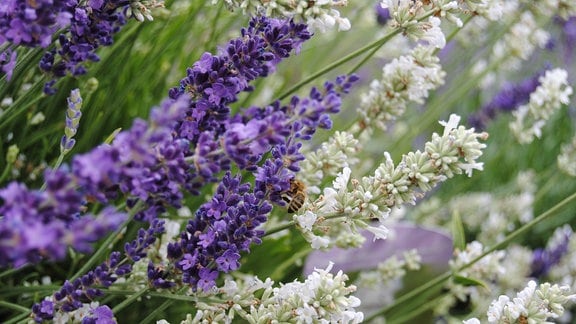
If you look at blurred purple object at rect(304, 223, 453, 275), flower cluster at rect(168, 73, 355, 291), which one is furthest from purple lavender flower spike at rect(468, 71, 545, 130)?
flower cluster at rect(168, 73, 355, 291)

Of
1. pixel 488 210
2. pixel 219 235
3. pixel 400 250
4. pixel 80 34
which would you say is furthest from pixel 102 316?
pixel 488 210

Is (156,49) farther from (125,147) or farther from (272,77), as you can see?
(125,147)

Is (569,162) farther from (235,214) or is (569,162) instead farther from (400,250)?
(235,214)

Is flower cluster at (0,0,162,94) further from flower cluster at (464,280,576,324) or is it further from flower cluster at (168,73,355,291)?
flower cluster at (464,280,576,324)

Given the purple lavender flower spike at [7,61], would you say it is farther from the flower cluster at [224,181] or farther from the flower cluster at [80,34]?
the flower cluster at [224,181]

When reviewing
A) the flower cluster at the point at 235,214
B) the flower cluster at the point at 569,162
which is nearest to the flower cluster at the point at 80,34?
the flower cluster at the point at 235,214

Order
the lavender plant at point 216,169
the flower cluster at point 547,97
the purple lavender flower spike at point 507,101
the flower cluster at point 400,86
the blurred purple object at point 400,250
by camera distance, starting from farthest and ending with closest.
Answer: the purple lavender flower spike at point 507,101, the blurred purple object at point 400,250, the flower cluster at point 547,97, the flower cluster at point 400,86, the lavender plant at point 216,169

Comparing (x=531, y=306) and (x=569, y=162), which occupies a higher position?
(x=531, y=306)
